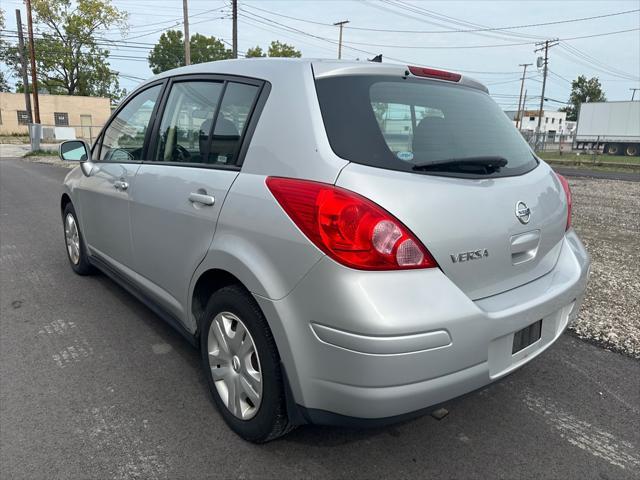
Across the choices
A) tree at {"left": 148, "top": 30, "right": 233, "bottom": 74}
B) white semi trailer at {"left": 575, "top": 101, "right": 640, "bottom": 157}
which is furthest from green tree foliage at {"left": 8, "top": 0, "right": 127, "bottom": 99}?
white semi trailer at {"left": 575, "top": 101, "right": 640, "bottom": 157}

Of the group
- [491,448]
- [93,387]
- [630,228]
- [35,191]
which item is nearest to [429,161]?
[491,448]

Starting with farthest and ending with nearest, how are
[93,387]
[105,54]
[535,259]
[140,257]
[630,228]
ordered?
[105,54] → [630,228] → [140,257] → [93,387] → [535,259]

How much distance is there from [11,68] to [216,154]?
71.2 metres

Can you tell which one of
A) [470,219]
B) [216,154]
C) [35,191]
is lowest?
[35,191]

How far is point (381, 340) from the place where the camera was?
1.73m

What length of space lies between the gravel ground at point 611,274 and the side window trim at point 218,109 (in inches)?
113

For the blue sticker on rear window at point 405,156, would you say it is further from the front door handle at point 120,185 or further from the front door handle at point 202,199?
the front door handle at point 120,185

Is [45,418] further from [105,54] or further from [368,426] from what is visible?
[105,54]

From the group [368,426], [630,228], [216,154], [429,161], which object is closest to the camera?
[368,426]

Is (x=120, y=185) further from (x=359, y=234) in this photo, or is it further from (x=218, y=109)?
(x=359, y=234)

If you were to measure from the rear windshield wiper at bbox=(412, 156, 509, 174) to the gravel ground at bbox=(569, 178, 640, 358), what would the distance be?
2.03 m

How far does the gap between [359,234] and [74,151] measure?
3.36 m

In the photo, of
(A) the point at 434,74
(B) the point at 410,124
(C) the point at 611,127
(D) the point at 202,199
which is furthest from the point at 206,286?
(C) the point at 611,127

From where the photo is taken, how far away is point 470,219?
6.54ft
